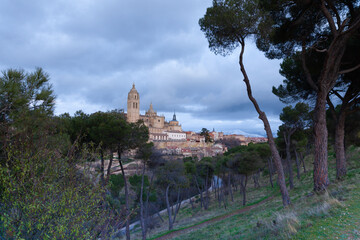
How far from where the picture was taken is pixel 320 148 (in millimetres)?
6641

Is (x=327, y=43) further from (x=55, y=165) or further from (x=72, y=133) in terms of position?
(x=72, y=133)

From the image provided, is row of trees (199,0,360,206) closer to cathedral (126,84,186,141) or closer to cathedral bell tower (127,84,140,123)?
cathedral (126,84,186,141)

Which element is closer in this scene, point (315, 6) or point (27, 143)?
point (27, 143)

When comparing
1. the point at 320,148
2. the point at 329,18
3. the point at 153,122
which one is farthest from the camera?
the point at 153,122

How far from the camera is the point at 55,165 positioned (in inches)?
165

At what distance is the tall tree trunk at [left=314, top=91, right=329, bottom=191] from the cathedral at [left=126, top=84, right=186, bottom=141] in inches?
3357

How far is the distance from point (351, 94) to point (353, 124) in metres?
7.70

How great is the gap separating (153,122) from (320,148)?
10053 centimetres

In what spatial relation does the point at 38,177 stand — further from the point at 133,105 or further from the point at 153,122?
the point at 153,122

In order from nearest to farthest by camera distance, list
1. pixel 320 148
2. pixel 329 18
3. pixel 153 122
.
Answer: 1. pixel 320 148
2. pixel 329 18
3. pixel 153 122

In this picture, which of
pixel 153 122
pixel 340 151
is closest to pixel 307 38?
pixel 340 151

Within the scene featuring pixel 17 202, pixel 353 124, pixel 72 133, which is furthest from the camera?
pixel 353 124

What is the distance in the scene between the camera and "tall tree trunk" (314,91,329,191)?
6.53m

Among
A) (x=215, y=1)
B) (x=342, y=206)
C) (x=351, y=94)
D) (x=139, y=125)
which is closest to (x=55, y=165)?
(x=342, y=206)
